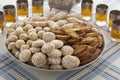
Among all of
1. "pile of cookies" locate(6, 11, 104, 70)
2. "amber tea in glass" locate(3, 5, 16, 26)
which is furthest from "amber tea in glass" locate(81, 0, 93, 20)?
"amber tea in glass" locate(3, 5, 16, 26)

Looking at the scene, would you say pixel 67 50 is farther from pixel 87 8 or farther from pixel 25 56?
pixel 87 8

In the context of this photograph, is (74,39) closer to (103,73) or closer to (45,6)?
(103,73)

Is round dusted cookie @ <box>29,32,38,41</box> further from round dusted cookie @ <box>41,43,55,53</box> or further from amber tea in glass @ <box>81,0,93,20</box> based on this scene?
Result: amber tea in glass @ <box>81,0,93,20</box>

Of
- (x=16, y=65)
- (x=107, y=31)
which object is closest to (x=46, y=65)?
(x=16, y=65)

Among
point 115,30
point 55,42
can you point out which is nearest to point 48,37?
point 55,42

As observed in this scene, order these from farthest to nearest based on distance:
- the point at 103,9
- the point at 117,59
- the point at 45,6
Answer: the point at 45,6
the point at 103,9
the point at 117,59

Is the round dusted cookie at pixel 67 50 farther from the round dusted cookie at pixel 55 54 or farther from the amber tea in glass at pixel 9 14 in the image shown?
the amber tea in glass at pixel 9 14
